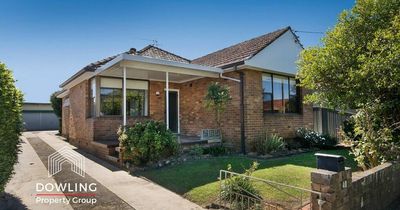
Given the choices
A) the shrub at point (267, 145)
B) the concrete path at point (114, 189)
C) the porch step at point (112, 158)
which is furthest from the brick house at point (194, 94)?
the concrete path at point (114, 189)

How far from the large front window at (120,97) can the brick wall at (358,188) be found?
33.5ft

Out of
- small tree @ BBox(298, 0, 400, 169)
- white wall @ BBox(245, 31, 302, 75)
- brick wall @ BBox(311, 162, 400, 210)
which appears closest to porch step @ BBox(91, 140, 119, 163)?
white wall @ BBox(245, 31, 302, 75)

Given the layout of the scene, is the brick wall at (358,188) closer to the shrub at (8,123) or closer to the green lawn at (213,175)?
the green lawn at (213,175)

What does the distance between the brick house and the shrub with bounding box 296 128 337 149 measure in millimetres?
561

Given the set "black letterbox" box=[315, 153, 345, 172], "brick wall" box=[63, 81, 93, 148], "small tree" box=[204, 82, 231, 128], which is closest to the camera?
"black letterbox" box=[315, 153, 345, 172]

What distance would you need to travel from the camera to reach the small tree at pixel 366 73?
5969 millimetres

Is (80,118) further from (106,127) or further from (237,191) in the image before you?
(237,191)

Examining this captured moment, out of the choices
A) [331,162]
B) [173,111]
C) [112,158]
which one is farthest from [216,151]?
[331,162]

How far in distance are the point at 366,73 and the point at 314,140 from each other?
20.6 feet

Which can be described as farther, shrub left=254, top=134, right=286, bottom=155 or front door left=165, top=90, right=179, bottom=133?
front door left=165, top=90, right=179, bottom=133

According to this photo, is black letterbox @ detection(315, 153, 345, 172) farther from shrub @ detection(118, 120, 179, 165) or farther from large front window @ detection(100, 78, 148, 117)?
large front window @ detection(100, 78, 148, 117)

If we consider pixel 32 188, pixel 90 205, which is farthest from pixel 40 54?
pixel 90 205

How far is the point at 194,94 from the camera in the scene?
43.3 ft

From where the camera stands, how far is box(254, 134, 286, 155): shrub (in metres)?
10.1
